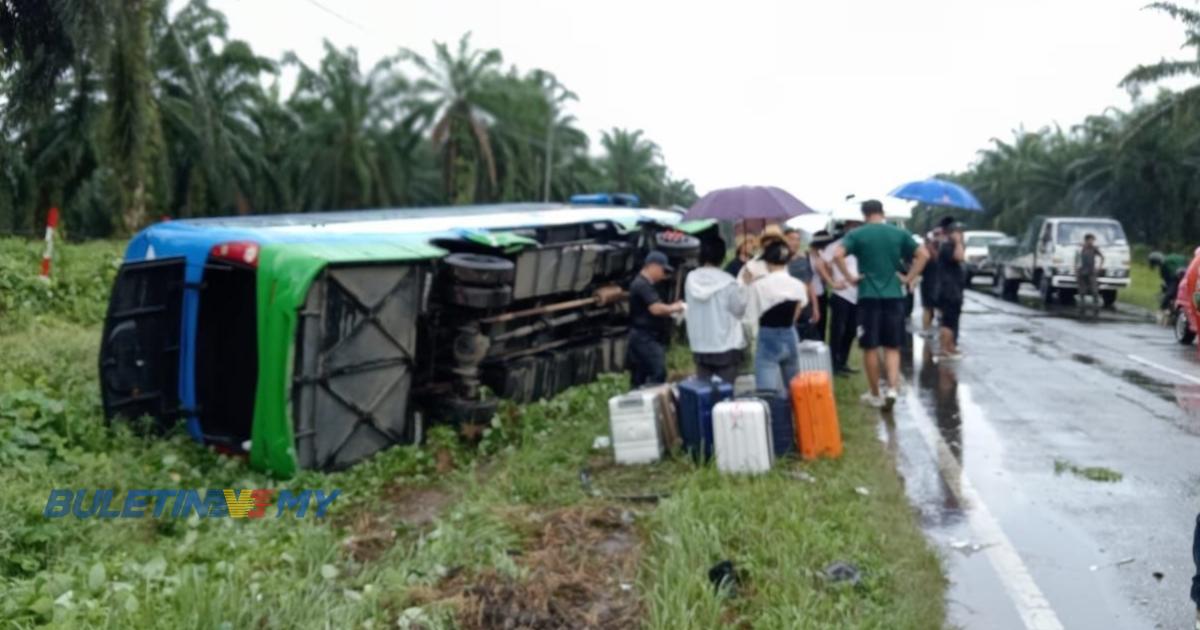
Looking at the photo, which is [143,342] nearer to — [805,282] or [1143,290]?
[805,282]

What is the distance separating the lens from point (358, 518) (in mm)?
7113

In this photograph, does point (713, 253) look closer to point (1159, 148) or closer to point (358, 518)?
point (358, 518)

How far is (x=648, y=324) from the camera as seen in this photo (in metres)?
9.45

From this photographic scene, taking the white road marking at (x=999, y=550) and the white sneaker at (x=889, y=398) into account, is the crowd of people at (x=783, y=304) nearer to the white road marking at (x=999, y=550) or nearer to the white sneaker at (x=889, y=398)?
the white sneaker at (x=889, y=398)

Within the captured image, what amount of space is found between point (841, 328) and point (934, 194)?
3409 millimetres

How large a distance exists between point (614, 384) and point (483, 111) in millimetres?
31403

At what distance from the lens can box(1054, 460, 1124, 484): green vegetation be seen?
306 inches

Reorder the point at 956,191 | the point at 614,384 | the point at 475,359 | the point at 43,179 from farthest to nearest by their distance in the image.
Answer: the point at 43,179, the point at 956,191, the point at 614,384, the point at 475,359

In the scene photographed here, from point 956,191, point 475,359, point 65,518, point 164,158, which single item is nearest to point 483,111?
point 164,158

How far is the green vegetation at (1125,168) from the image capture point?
100.0 feet

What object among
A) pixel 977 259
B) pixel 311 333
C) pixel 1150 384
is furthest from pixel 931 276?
pixel 977 259

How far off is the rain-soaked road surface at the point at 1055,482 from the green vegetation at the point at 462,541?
0.34 metres

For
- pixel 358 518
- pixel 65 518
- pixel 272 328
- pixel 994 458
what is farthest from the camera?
pixel 994 458

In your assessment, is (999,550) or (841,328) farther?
(841,328)
